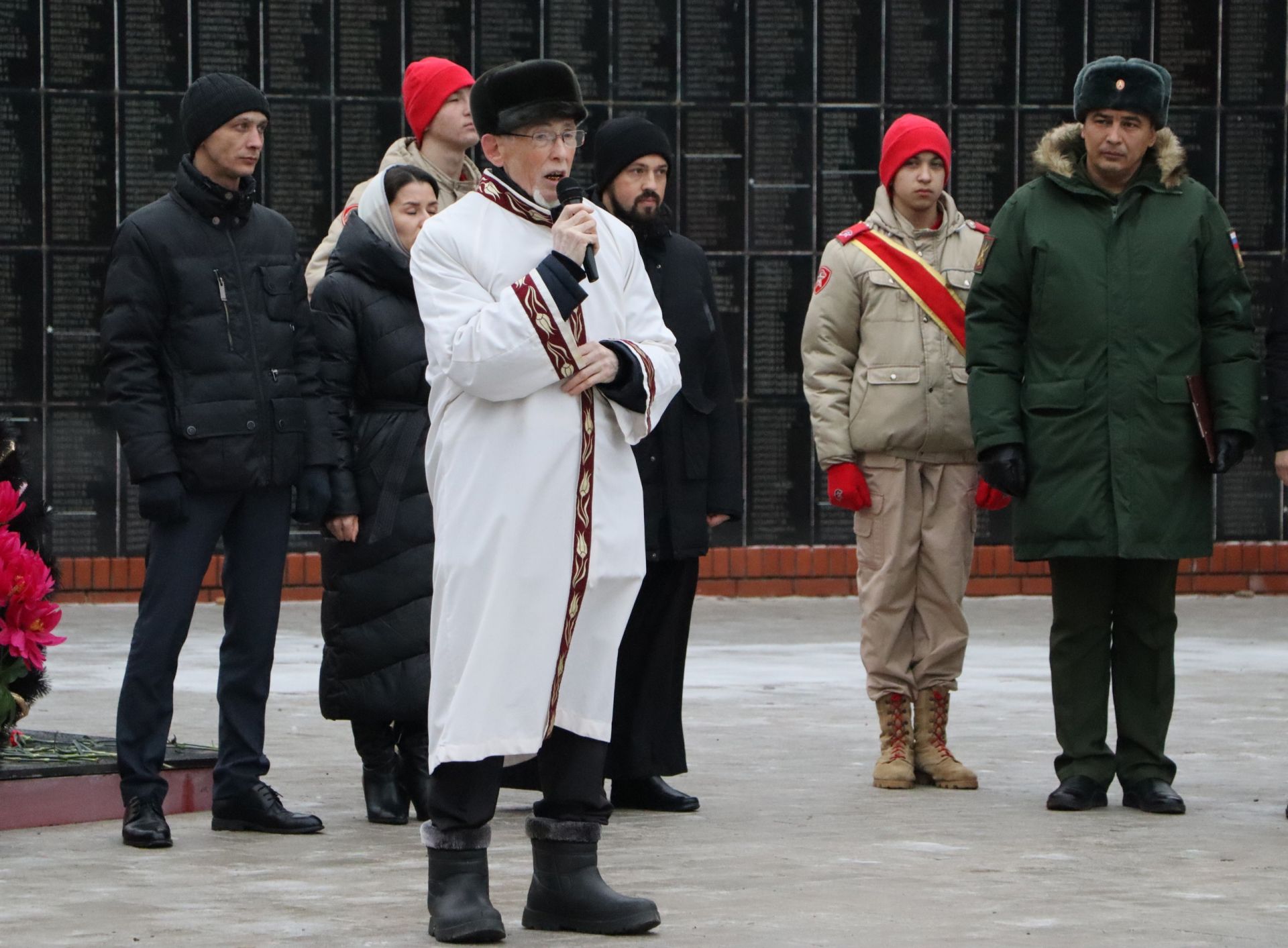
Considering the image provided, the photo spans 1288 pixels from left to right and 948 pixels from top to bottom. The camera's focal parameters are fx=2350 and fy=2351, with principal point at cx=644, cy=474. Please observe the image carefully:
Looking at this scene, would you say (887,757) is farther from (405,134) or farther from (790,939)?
(405,134)

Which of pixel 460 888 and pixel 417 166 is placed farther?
pixel 417 166

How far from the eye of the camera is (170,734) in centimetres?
758

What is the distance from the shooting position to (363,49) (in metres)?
11.3

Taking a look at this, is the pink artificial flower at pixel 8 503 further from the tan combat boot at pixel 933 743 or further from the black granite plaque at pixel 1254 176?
the black granite plaque at pixel 1254 176

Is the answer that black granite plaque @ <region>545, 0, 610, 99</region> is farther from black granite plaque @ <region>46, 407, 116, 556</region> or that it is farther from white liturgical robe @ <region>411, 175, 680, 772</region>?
white liturgical robe @ <region>411, 175, 680, 772</region>

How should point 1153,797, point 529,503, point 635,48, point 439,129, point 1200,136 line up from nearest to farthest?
point 529,503 → point 1153,797 → point 439,129 → point 635,48 → point 1200,136

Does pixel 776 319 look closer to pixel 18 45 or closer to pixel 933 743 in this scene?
pixel 18 45

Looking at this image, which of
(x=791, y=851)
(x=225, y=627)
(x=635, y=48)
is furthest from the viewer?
(x=635, y=48)

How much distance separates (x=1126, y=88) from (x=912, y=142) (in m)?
0.73

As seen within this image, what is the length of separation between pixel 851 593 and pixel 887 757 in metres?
5.15

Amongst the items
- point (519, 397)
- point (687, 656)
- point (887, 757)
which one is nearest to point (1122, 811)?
point (887, 757)

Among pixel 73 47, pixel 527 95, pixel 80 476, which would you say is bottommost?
pixel 80 476

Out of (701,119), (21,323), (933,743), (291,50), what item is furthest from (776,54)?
(933,743)

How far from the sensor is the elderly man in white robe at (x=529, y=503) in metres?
4.59
